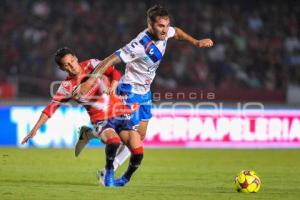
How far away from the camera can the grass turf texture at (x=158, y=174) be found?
28.9 ft

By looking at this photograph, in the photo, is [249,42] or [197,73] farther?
[249,42]

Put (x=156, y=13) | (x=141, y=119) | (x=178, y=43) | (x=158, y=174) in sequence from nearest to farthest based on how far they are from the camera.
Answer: (x=156, y=13)
(x=141, y=119)
(x=158, y=174)
(x=178, y=43)

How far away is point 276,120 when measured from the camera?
670 inches

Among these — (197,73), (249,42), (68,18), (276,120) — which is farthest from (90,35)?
(276,120)

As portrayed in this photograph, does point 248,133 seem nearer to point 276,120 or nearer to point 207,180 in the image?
point 276,120

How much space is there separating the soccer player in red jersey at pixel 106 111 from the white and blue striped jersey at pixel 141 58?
0.79 ft

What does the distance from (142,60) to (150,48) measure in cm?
20

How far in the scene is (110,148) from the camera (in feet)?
30.9

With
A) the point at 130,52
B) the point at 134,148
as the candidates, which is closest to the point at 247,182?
the point at 134,148

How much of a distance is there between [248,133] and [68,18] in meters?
5.93

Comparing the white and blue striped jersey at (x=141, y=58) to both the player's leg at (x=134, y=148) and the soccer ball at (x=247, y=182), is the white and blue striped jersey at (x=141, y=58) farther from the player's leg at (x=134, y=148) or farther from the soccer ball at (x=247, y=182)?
the soccer ball at (x=247, y=182)

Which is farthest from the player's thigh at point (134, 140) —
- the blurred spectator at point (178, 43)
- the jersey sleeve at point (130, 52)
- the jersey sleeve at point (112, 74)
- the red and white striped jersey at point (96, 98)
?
the blurred spectator at point (178, 43)

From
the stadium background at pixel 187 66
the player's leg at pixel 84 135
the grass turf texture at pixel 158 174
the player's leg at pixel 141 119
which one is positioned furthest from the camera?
the stadium background at pixel 187 66

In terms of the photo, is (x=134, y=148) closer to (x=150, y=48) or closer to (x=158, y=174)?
(x=150, y=48)
